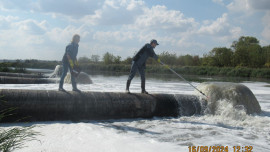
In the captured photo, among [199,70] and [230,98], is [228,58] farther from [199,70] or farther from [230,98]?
[230,98]

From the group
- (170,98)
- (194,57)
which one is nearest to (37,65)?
(194,57)

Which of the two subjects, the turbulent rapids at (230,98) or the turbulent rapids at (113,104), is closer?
A: the turbulent rapids at (113,104)

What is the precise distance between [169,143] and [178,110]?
319 cm

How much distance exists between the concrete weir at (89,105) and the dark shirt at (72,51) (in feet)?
3.73

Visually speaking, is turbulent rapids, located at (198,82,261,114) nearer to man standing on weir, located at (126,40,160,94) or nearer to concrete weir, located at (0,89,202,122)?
concrete weir, located at (0,89,202,122)

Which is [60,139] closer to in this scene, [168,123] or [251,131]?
[168,123]

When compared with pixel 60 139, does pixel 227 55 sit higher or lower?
higher

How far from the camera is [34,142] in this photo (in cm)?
406

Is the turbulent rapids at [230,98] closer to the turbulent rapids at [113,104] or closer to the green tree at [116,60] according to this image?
the turbulent rapids at [113,104]

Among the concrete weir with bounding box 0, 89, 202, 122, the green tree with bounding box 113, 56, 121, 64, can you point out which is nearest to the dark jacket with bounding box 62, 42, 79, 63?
the concrete weir with bounding box 0, 89, 202, 122

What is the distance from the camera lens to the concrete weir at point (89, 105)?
570 centimetres

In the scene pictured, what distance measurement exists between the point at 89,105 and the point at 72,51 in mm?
1651
